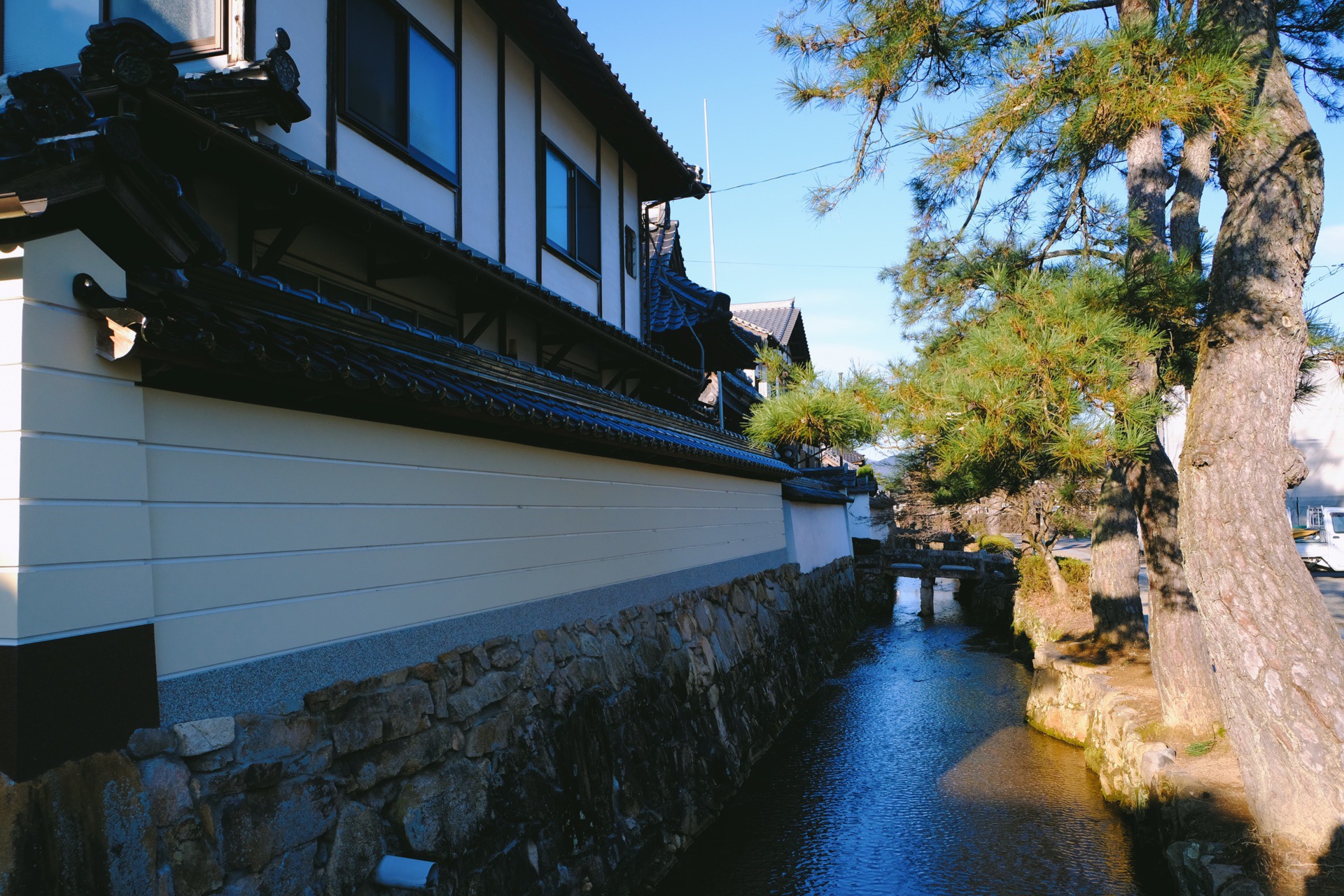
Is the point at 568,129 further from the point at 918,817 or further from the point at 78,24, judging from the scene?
the point at 918,817

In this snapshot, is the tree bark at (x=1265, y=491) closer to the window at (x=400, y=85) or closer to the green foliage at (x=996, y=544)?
the window at (x=400, y=85)

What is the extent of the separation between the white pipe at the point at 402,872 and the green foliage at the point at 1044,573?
1825cm

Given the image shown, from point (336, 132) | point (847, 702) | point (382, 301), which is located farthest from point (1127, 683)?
point (336, 132)

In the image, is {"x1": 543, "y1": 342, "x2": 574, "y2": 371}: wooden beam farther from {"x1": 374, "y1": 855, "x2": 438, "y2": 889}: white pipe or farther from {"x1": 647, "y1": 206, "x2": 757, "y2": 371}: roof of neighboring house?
{"x1": 374, "y1": 855, "x2": 438, "y2": 889}: white pipe

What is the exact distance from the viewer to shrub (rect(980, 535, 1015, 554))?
101 feet

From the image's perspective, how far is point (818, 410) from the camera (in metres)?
9.99

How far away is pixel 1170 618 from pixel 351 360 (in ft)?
30.1

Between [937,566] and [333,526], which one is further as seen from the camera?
[937,566]

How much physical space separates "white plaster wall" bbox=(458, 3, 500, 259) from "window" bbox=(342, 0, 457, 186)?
0.83ft

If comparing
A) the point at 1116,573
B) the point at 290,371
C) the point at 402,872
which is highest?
the point at 290,371

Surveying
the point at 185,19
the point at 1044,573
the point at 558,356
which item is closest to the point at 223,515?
the point at 185,19

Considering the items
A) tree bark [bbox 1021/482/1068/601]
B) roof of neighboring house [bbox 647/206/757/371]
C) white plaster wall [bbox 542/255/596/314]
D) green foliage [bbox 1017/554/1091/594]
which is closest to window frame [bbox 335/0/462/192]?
white plaster wall [bbox 542/255/596/314]

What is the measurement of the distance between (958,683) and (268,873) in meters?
14.1

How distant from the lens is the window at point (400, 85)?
716 centimetres
